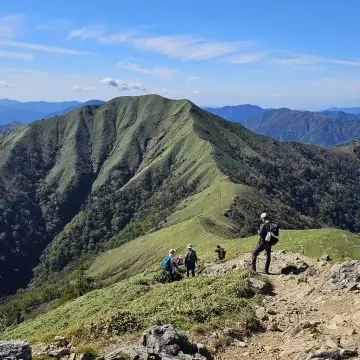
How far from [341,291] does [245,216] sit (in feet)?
367

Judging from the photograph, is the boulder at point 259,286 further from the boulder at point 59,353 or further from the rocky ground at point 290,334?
the boulder at point 59,353

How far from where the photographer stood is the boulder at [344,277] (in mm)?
24062

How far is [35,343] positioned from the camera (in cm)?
2105

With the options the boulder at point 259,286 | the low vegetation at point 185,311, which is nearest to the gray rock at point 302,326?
the low vegetation at point 185,311

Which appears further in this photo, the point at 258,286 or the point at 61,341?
the point at 258,286

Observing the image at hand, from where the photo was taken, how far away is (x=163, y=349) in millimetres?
16922

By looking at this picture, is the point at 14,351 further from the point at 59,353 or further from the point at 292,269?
the point at 292,269

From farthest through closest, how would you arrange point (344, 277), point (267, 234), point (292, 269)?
point (292, 269) → point (267, 234) → point (344, 277)

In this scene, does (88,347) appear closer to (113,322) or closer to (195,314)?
(113,322)

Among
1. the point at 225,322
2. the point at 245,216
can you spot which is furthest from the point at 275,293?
the point at 245,216

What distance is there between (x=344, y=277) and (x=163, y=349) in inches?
513

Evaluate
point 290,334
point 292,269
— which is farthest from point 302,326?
point 292,269

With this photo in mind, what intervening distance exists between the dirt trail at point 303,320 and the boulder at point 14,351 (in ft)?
25.3

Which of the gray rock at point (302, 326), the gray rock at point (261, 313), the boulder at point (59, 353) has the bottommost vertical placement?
the gray rock at point (261, 313)
